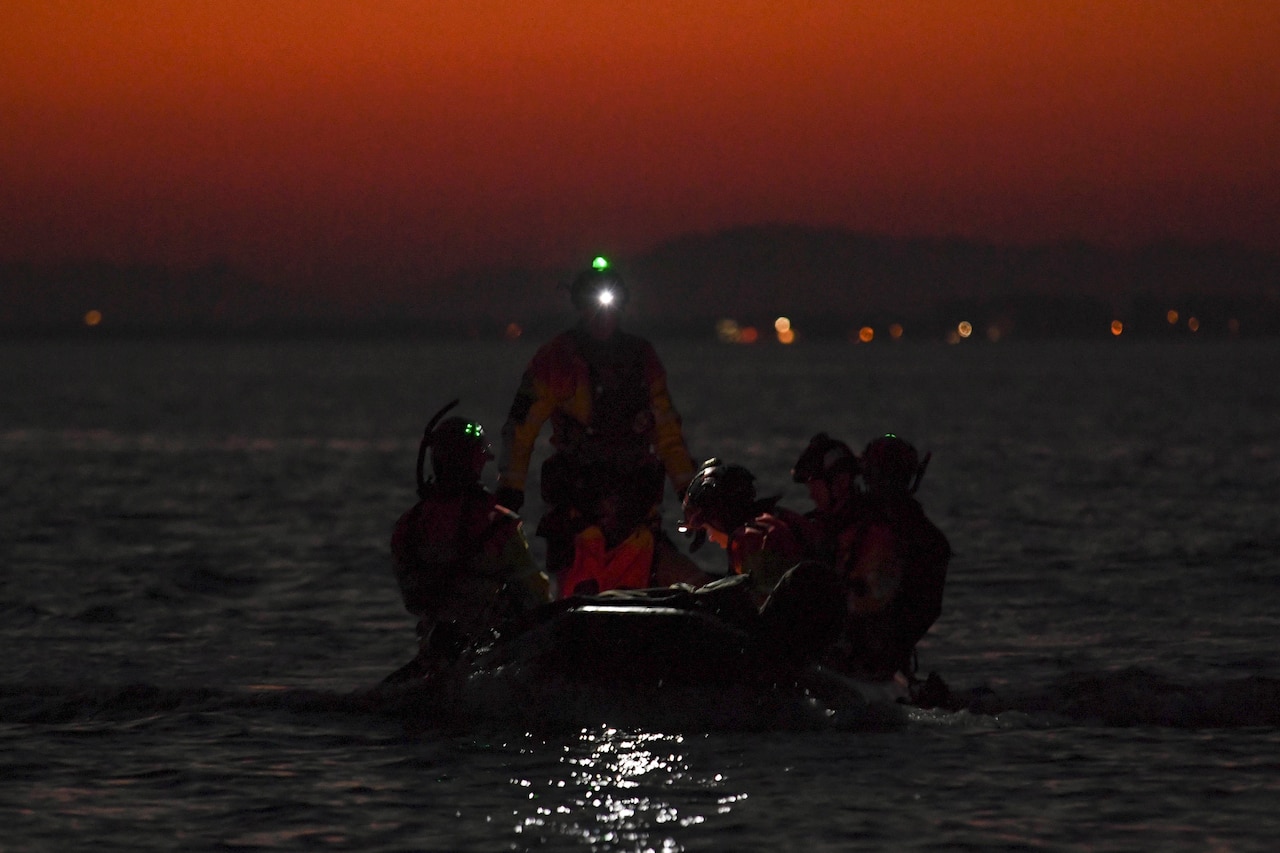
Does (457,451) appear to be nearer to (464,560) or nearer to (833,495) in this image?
(464,560)

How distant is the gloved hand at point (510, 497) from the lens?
11711mm

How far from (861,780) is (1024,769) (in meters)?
1.10

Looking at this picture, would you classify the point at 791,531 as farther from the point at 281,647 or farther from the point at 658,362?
the point at 281,647

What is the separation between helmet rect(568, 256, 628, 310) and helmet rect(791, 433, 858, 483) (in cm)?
162

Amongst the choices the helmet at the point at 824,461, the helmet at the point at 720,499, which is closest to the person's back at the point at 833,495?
the helmet at the point at 824,461

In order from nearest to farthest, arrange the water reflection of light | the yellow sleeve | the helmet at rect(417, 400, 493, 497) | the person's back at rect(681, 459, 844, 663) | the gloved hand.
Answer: the water reflection of light → the person's back at rect(681, 459, 844, 663) → the helmet at rect(417, 400, 493, 497) → the gloved hand → the yellow sleeve

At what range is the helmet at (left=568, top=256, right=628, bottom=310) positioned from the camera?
39.2 feet

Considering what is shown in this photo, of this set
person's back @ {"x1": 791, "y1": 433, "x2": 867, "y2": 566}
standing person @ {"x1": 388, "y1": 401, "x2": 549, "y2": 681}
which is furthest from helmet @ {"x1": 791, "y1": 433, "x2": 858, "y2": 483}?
standing person @ {"x1": 388, "y1": 401, "x2": 549, "y2": 681}

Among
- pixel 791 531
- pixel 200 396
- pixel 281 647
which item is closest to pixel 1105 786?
pixel 791 531

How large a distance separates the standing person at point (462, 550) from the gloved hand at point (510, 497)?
0.22 metres

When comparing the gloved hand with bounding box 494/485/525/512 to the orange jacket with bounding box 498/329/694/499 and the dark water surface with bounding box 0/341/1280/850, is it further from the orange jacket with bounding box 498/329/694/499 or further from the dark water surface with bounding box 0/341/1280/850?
the dark water surface with bounding box 0/341/1280/850

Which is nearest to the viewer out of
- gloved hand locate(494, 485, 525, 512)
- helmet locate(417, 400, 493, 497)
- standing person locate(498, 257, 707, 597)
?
helmet locate(417, 400, 493, 497)

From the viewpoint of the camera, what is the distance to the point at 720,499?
1108 centimetres

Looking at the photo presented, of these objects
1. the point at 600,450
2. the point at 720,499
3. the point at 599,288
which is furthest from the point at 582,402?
the point at 720,499
